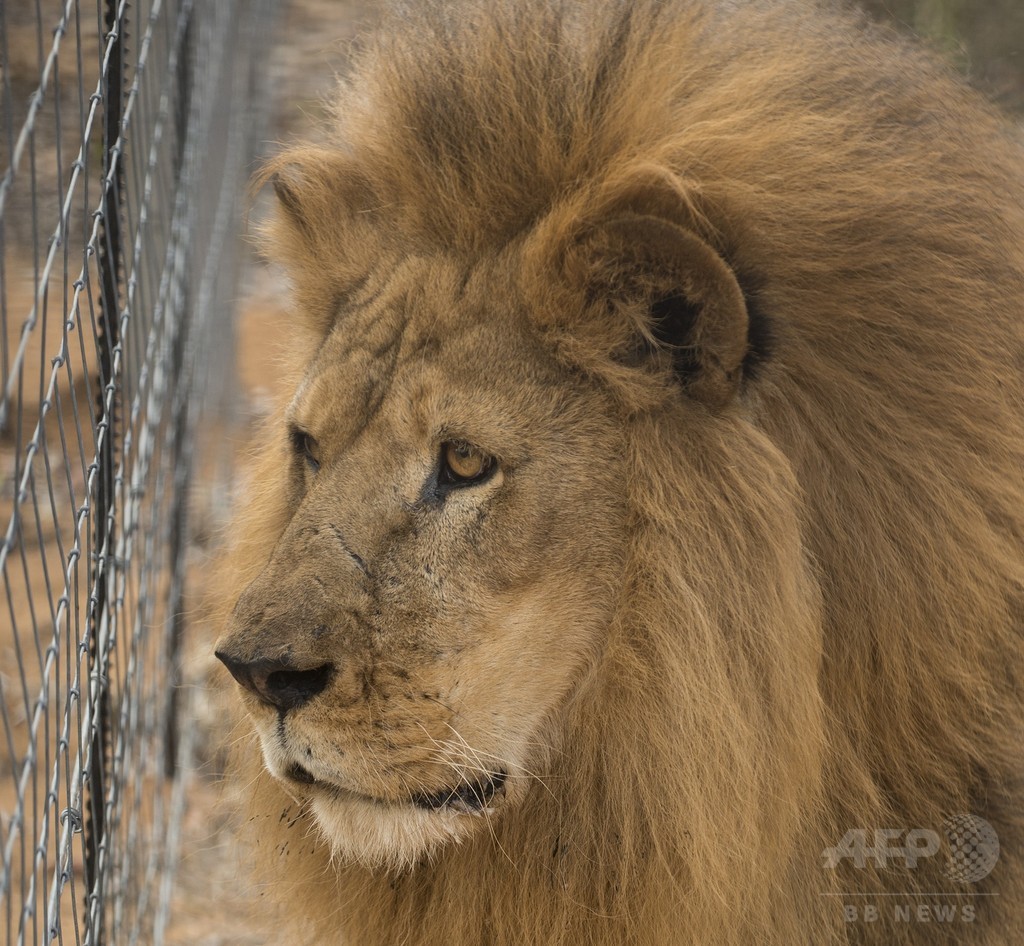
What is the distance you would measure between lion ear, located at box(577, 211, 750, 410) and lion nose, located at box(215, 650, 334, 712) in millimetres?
627

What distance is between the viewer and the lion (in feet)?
6.02

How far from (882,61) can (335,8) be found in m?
7.12

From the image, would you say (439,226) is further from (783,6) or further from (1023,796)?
(1023,796)

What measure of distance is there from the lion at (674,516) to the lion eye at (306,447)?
6cm

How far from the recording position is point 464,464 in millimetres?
1882

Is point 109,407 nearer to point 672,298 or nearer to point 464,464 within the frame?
point 464,464

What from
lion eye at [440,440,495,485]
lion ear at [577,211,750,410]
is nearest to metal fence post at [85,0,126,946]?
lion eye at [440,440,495,485]

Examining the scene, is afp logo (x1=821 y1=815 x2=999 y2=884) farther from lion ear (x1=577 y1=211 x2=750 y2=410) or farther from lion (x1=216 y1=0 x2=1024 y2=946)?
lion ear (x1=577 y1=211 x2=750 y2=410)

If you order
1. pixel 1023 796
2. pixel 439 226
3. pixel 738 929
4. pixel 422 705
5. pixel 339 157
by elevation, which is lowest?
pixel 738 929

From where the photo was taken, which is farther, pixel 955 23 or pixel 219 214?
pixel 219 214

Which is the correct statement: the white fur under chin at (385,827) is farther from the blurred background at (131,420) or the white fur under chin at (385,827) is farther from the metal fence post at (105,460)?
the metal fence post at (105,460)

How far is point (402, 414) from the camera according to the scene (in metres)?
1.94

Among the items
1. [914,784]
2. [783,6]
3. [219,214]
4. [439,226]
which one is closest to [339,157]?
[439,226]

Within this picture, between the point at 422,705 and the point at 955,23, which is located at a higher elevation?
the point at 955,23
